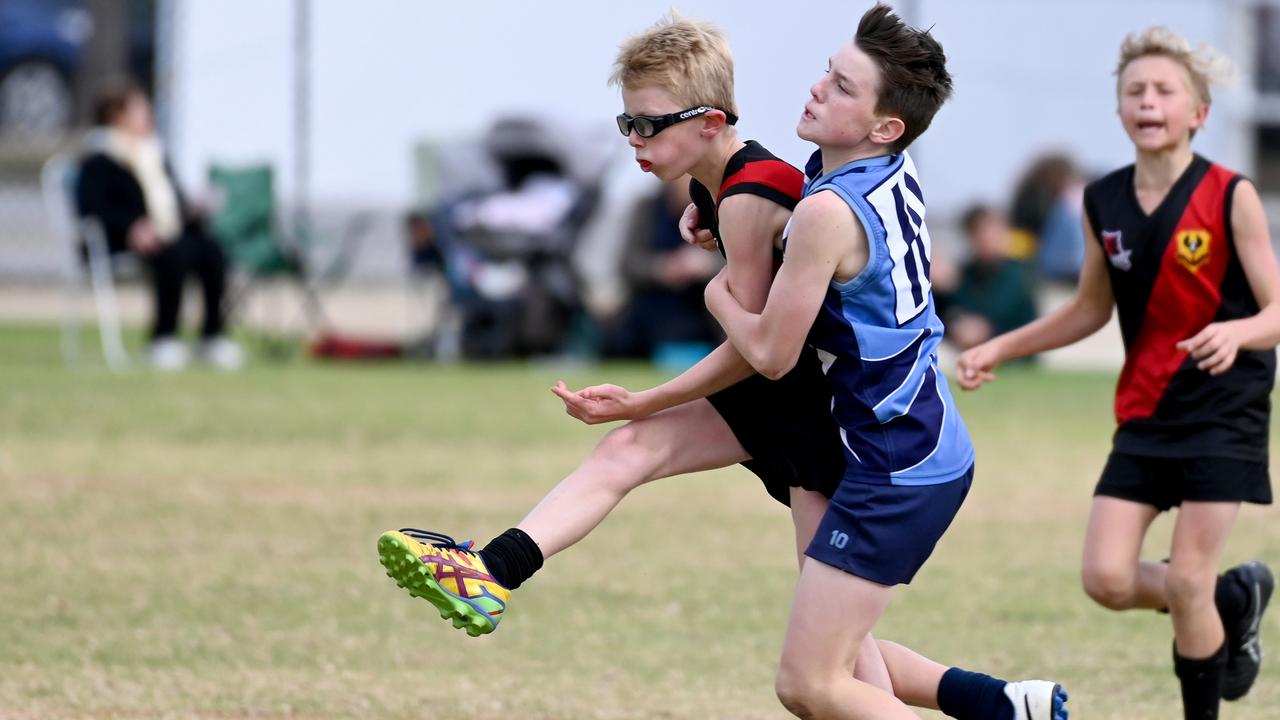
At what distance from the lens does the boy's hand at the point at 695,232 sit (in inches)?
156

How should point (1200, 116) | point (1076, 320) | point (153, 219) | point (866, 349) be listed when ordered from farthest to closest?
1. point (153, 219)
2. point (1076, 320)
3. point (1200, 116)
4. point (866, 349)

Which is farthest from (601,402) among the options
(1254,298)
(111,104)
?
(111,104)

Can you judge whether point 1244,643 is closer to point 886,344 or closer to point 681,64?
point 886,344

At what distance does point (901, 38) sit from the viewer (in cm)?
371

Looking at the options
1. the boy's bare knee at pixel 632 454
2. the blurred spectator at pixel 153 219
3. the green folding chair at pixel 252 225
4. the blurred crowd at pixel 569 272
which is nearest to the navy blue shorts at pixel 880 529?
the boy's bare knee at pixel 632 454

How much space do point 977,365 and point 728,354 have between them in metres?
1.15

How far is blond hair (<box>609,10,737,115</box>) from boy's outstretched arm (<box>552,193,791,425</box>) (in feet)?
0.77

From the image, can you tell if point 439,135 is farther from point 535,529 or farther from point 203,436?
point 535,529

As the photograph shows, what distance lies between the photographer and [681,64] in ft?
12.5

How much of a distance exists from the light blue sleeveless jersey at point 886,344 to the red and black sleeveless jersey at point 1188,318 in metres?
1.12

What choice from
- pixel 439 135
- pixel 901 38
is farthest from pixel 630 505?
pixel 439 135

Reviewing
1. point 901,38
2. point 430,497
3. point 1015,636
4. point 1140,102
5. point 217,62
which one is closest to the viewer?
point 901,38

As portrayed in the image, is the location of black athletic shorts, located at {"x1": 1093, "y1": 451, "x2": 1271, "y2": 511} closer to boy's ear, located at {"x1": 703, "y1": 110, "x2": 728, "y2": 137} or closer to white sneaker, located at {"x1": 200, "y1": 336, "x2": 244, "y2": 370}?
boy's ear, located at {"x1": 703, "y1": 110, "x2": 728, "y2": 137}

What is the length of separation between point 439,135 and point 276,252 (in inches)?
128
